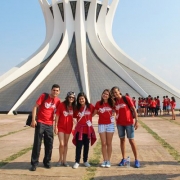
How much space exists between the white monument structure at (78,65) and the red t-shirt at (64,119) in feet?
53.4

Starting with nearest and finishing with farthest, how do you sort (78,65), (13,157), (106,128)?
(106,128) < (13,157) < (78,65)

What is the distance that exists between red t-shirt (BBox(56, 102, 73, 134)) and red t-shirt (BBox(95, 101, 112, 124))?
568 mm

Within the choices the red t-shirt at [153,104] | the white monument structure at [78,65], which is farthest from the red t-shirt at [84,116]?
the white monument structure at [78,65]

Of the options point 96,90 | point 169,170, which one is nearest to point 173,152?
point 169,170

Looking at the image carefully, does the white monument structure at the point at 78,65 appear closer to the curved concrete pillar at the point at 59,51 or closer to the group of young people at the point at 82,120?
the curved concrete pillar at the point at 59,51

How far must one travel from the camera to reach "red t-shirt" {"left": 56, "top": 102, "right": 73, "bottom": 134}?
5.11 m

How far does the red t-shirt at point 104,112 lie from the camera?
5.10 meters

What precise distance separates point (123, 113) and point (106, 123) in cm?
37

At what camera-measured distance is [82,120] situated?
5.14 m

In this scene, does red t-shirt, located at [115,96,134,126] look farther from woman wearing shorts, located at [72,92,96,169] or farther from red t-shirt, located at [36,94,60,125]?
red t-shirt, located at [36,94,60,125]

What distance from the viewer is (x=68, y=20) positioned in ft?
94.9

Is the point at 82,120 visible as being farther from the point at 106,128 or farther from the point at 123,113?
the point at 123,113

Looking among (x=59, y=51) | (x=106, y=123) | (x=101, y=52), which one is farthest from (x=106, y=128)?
(x=101, y=52)

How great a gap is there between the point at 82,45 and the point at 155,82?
822cm
